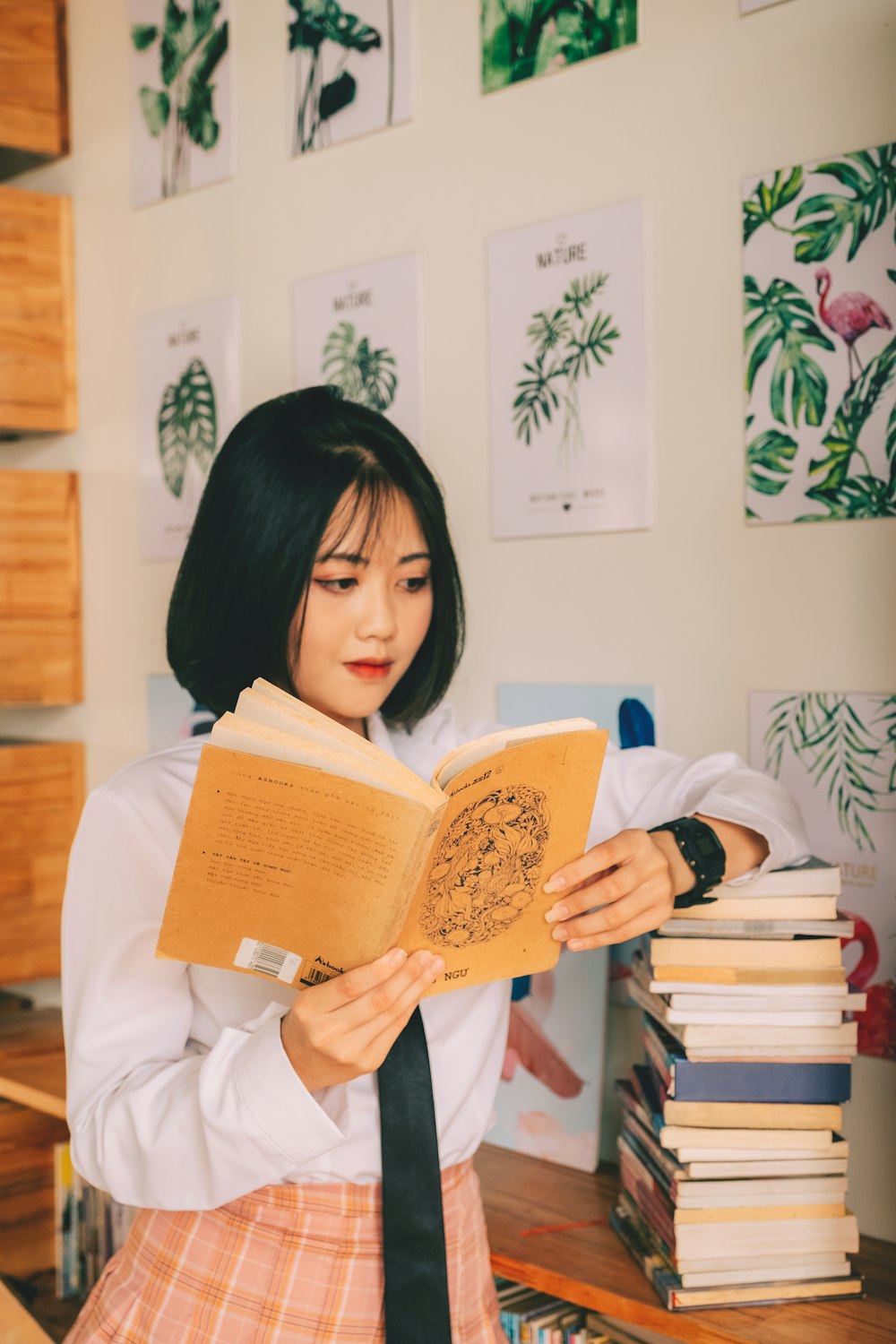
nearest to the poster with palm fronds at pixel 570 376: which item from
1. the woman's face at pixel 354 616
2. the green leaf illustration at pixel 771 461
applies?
the green leaf illustration at pixel 771 461

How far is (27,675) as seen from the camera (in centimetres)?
256

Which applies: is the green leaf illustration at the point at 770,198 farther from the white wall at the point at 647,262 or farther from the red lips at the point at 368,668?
the red lips at the point at 368,668

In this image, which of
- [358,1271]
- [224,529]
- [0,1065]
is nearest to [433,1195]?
[358,1271]

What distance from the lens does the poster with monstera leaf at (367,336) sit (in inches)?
79.7

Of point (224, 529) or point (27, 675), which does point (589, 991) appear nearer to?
point (224, 529)

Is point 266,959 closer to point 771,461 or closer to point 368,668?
point 368,668

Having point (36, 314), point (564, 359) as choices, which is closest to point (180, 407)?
point (36, 314)

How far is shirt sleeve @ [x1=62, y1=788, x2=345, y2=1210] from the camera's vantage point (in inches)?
42.8

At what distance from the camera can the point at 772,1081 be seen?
1.34 meters

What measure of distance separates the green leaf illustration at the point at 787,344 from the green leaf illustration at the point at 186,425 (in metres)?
1.08

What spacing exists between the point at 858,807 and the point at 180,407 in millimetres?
1474

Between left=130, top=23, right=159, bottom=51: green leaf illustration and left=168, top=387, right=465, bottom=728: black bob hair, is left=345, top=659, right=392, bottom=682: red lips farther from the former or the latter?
left=130, top=23, right=159, bottom=51: green leaf illustration

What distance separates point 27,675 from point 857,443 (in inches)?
67.0

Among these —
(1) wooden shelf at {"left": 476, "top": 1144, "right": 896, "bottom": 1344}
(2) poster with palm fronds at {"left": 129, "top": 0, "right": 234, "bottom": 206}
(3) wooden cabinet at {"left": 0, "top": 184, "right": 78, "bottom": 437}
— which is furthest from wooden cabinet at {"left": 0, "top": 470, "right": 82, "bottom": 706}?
(1) wooden shelf at {"left": 476, "top": 1144, "right": 896, "bottom": 1344}
